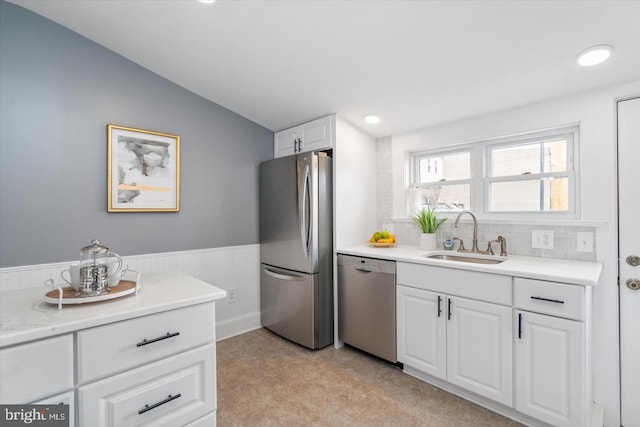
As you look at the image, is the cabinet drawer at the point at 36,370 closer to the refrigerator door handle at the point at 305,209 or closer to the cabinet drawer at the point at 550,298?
the refrigerator door handle at the point at 305,209

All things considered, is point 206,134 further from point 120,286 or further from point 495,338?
point 495,338

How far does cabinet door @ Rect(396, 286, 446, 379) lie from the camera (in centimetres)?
204

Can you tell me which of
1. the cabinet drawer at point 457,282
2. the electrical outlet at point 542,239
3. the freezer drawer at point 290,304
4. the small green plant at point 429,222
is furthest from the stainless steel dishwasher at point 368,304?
the electrical outlet at point 542,239

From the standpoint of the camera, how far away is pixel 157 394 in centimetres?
123

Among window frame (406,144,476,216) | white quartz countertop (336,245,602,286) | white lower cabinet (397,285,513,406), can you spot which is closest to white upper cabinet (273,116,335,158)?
window frame (406,144,476,216)

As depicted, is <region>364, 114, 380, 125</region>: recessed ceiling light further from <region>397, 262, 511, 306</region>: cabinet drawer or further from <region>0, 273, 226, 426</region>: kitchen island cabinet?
<region>0, 273, 226, 426</region>: kitchen island cabinet

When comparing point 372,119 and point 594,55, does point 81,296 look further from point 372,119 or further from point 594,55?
point 594,55

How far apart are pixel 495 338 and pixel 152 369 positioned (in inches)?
72.4

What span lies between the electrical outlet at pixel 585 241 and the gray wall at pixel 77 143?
2.88 m

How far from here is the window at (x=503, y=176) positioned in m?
2.14

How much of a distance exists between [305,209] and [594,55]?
208 centimetres

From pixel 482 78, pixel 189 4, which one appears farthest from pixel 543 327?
pixel 189 4

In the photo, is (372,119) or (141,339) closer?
(141,339)

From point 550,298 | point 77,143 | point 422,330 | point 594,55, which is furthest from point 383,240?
point 77,143
